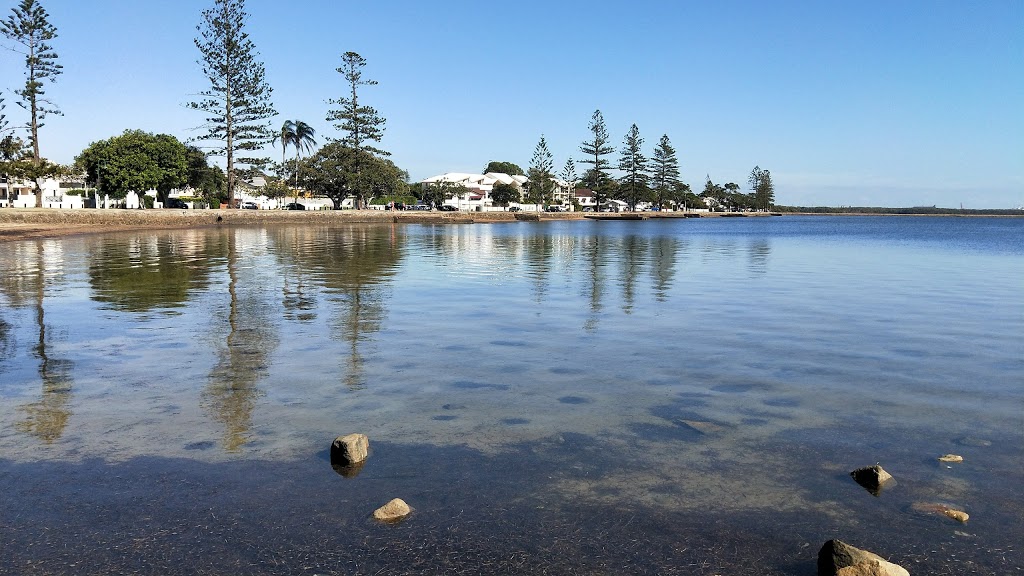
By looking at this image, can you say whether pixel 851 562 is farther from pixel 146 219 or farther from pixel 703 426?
pixel 146 219

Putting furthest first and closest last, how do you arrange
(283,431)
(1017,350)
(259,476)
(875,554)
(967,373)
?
(1017,350) → (967,373) → (283,431) → (259,476) → (875,554)

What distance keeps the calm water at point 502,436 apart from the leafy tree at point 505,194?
138831mm

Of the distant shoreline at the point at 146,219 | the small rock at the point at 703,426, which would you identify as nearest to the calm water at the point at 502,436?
the small rock at the point at 703,426

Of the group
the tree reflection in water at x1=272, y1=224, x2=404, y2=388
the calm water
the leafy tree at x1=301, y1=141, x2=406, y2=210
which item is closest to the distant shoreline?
the leafy tree at x1=301, y1=141, x2=406, y2=210

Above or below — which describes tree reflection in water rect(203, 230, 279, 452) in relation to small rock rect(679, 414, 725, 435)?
above

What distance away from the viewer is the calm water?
432 cm

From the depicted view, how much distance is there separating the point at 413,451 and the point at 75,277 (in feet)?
55.2

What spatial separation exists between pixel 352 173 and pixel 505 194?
6699 cm

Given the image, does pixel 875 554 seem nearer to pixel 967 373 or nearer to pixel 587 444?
pixel 587 444

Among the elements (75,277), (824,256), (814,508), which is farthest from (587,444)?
(824,256)

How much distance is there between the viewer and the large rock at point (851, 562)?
383 cm

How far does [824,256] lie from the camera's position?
111 ft

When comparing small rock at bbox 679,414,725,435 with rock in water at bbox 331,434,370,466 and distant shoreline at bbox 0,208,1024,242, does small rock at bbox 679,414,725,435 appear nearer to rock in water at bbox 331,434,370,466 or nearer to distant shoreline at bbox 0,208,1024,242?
rock in water at bbox 331,434,370,466

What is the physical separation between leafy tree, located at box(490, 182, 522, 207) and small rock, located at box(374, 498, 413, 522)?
5808 inches
